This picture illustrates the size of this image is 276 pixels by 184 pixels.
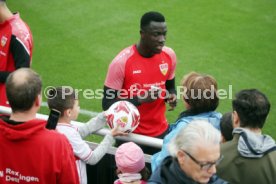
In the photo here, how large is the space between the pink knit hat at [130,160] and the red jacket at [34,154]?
400 mm

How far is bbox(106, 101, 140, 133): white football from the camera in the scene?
3652 mm

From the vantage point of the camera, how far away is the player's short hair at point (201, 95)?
135 inches

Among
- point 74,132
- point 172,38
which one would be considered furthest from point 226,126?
point 172,38

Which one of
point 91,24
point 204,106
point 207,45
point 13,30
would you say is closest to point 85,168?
point 204,106

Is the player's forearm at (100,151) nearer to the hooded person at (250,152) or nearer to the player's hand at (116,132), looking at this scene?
the player's hand at (116,132)

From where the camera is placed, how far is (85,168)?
365 centimetres

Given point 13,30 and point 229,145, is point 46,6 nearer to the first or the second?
point 13,30

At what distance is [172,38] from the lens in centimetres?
940

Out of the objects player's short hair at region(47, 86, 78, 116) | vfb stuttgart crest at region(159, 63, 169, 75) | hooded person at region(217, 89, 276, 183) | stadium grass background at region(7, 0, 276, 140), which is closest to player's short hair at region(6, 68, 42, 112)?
player's short hair at region(47, 86, 78, 116)

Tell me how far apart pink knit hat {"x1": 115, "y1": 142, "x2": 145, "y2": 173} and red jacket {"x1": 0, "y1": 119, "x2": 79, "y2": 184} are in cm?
40

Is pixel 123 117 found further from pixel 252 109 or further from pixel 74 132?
pixel 252 109

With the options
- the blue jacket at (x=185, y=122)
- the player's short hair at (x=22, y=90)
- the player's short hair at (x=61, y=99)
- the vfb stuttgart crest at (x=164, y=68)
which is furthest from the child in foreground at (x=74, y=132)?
the vfb stuttgart crest at (x=164, y=68)

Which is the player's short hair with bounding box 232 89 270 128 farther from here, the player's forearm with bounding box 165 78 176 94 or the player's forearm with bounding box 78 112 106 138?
the player's forearm with bounding box 165 78 176 94

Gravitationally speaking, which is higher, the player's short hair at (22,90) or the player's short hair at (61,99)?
the player's short hair at (22,90)
